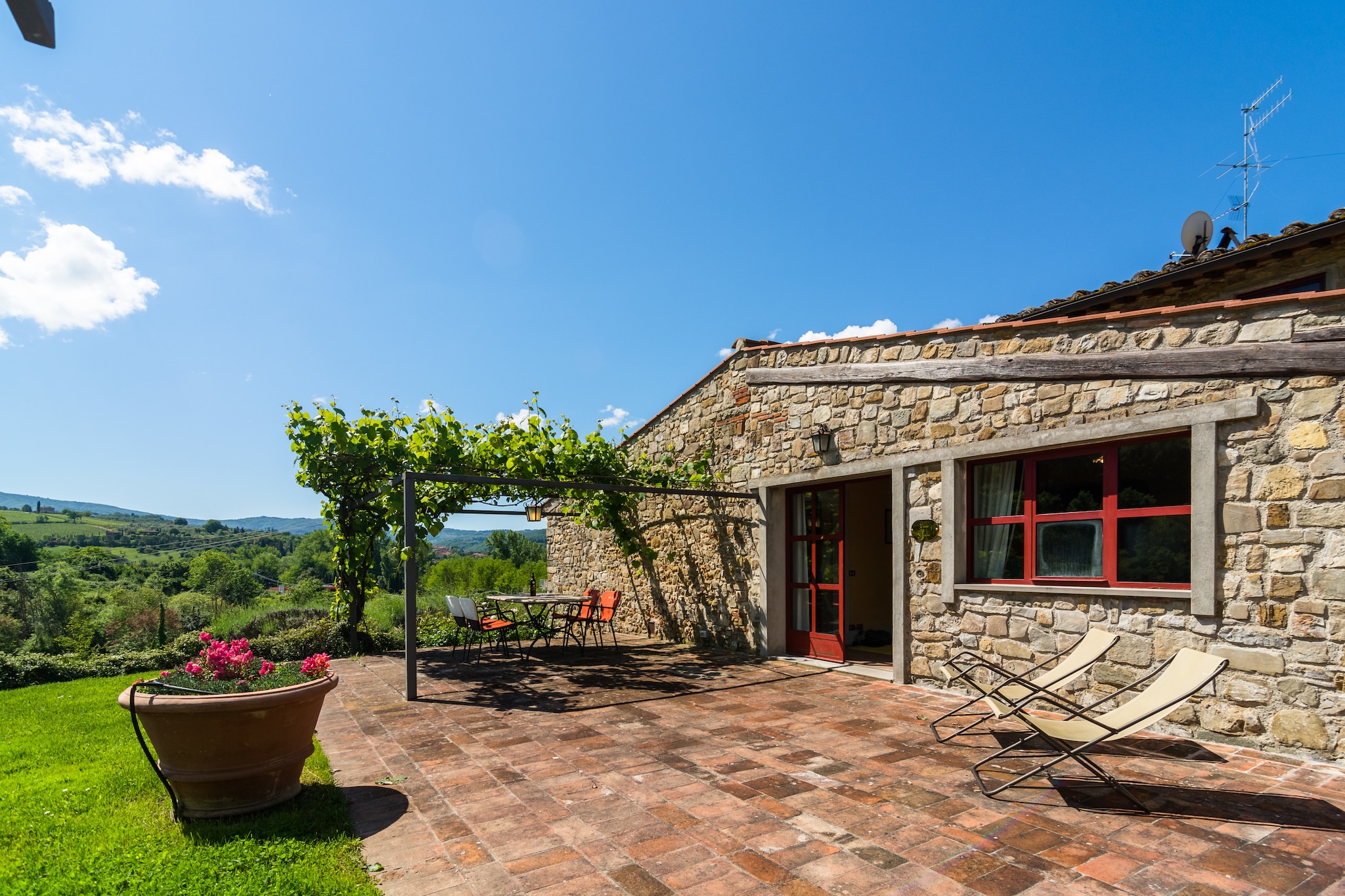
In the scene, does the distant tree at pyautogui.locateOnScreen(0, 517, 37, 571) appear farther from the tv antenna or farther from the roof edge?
the tv antenna

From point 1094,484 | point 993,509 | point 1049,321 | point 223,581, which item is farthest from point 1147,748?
point 223,581

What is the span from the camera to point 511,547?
2953 cm

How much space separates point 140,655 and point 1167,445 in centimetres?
1088

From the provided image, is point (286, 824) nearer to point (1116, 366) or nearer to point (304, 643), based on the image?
point (1116, 366)

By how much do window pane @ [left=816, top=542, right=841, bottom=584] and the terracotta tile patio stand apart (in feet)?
6.79

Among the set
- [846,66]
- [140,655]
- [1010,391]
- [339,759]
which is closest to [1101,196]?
[846,66]

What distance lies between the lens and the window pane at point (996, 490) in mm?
5613

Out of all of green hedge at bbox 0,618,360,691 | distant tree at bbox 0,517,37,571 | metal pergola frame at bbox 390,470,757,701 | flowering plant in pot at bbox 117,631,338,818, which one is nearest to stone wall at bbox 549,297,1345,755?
metal pergola frame at bbox 390,470,757,701

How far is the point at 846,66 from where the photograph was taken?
25.4 ft

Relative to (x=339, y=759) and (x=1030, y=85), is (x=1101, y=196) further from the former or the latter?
(x=339, y=759)

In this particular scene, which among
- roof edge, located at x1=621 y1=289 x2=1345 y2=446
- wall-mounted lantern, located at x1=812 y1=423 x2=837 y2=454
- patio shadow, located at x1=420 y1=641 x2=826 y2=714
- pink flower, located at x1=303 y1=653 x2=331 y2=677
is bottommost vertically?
patio shadow, located at x1=420 y1=641 x2=826 y2=714

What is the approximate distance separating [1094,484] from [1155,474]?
41cm

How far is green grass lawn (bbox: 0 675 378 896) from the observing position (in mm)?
2572

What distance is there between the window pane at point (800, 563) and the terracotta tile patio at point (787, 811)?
2.41 m
